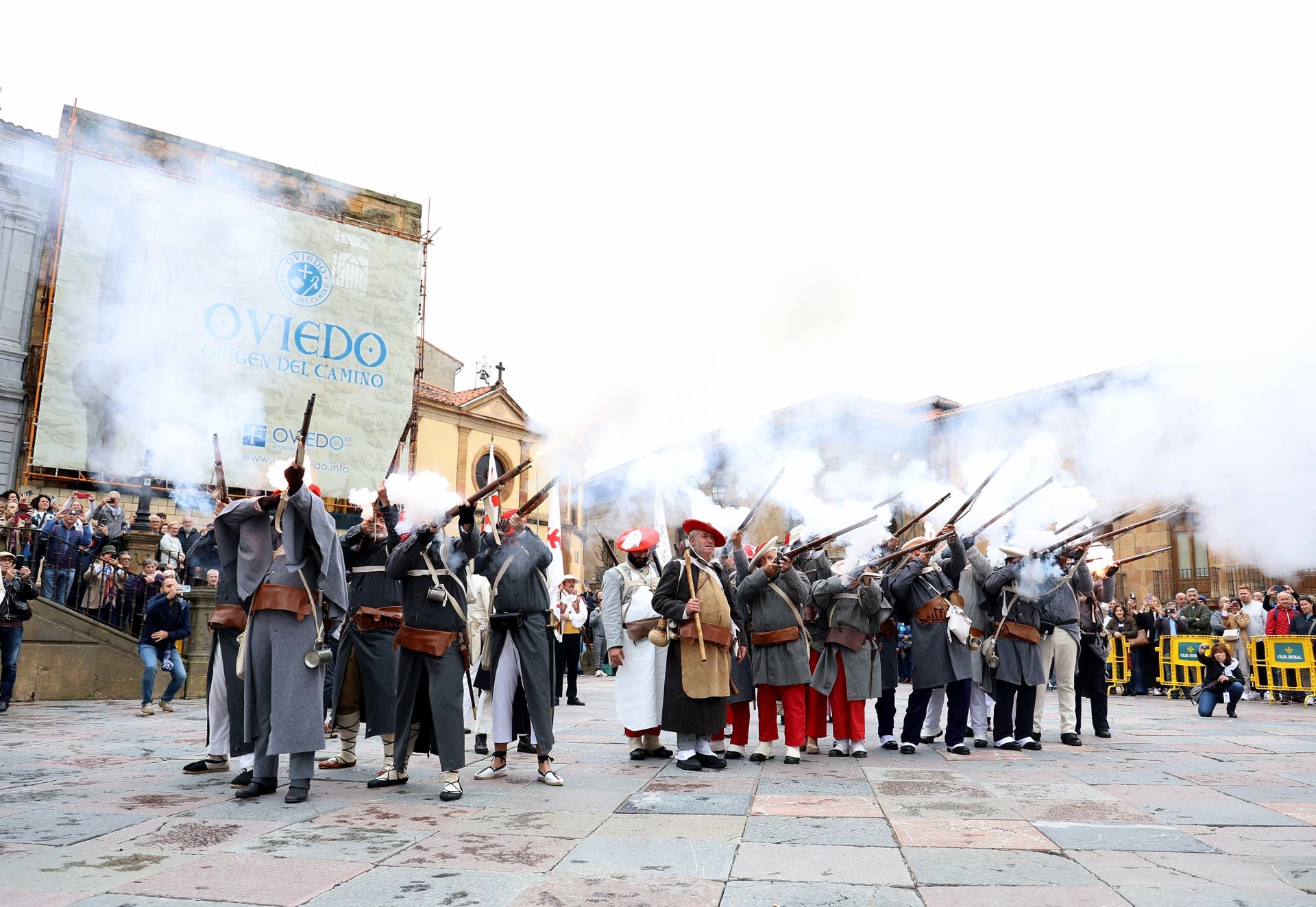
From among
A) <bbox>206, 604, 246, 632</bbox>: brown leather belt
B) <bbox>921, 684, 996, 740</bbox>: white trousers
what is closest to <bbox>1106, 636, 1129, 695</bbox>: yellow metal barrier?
<bbox>921, 684, 996, 740</bbox>: white trousers

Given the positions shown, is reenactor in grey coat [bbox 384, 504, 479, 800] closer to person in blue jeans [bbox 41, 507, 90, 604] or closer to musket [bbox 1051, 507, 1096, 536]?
musket [bbox 1051, 507, 1096, 536]

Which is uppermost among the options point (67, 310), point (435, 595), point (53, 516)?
point (67, 310)

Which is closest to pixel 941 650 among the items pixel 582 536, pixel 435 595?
pixel 435 595

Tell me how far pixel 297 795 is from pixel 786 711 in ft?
12.1

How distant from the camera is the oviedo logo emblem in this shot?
66.5 ft

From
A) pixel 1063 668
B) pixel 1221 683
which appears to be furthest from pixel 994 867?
pixel 1221 683

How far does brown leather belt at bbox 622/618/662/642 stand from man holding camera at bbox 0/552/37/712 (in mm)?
6748

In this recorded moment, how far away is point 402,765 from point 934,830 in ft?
10.3

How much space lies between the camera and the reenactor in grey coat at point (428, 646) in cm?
564

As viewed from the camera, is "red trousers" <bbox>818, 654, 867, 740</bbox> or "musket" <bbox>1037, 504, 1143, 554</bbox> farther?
"musket" <bbox>1037, 504, 1143, 554</bbox>

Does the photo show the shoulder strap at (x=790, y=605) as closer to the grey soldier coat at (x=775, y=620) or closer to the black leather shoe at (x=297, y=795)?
the grey soldier coat at (x=775, y=620)

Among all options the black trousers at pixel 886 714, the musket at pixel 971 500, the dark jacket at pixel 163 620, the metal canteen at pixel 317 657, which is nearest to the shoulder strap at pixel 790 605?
the black trousers at pixel 886 714

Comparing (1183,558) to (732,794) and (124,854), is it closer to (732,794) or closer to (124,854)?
(732,794)

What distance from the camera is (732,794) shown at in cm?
554
